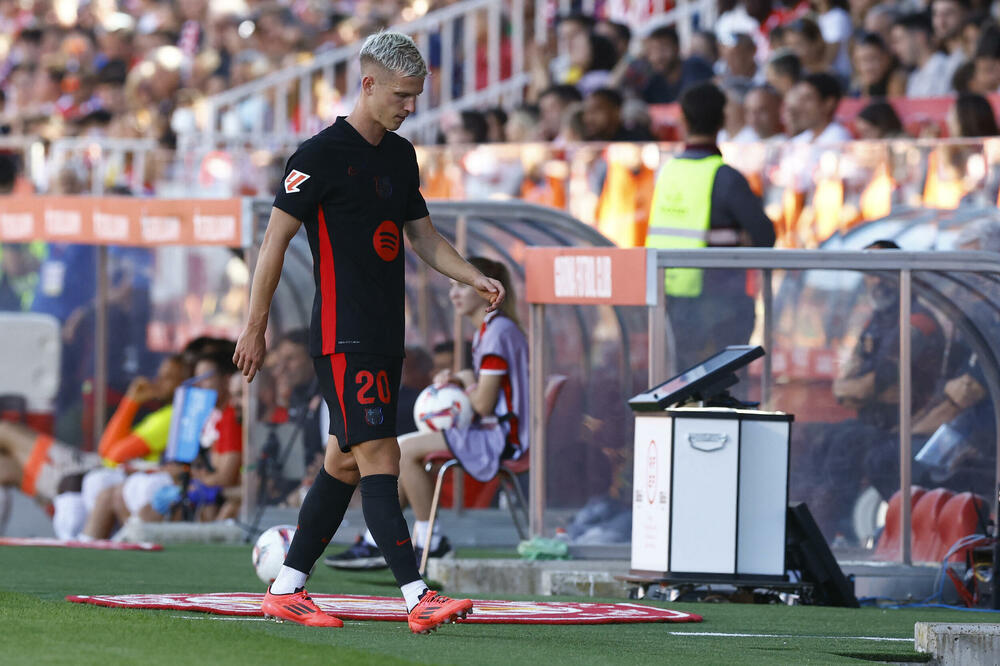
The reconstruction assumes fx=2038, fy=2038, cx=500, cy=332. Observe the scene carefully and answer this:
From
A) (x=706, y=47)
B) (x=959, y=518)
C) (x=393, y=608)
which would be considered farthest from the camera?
(x=706, y=47)

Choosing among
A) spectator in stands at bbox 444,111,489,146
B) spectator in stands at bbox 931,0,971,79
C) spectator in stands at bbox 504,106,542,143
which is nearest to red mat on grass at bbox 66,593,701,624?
spectator in stands at bbox 931,0,971,79

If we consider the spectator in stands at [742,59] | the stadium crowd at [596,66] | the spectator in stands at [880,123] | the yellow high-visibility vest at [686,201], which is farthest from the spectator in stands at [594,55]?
the yellow high-visibility vest at [686,201]

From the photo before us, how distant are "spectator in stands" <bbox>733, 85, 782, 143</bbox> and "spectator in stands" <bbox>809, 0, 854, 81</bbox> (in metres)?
1.76

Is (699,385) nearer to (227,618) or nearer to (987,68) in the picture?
(227,618)

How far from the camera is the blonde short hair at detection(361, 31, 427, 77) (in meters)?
6.88

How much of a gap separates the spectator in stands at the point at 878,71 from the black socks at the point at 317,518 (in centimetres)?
954

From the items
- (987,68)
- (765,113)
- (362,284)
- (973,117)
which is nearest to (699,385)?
(362,284)

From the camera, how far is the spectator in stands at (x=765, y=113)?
15.0m

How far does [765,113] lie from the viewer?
15.0 m

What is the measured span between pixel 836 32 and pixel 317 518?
11027 millimetres

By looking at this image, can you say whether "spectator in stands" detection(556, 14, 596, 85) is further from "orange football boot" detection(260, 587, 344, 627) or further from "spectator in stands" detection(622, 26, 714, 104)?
"orange football boot" detection(260, 587, 344, 627)

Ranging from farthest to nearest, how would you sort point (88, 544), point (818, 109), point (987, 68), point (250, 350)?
point (987, 68)
point (818, 109)
point (88, 544)
point (250, 350)

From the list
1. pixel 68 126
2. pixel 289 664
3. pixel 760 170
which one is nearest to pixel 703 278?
pixel 760 170

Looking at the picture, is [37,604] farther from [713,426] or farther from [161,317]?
[161,317]
